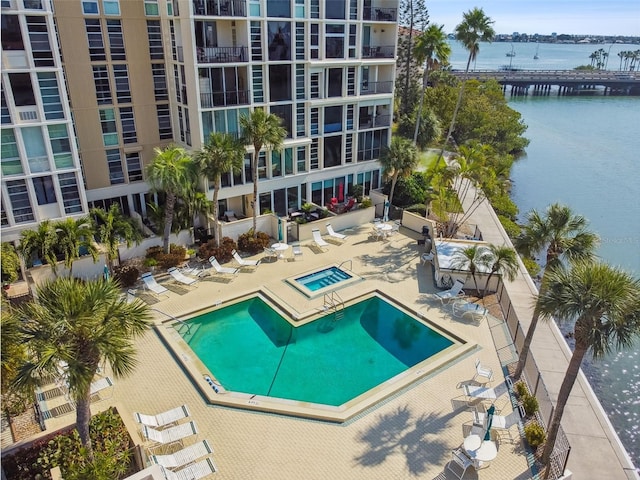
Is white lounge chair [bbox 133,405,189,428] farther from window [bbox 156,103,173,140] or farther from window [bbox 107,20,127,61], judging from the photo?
window [bbox 107,20,127,61]

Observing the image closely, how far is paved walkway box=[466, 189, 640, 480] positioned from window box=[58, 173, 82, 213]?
19898 millimetres

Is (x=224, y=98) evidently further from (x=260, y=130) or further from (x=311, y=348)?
(x=311, y=348)

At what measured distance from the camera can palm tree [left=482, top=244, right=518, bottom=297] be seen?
67.3 ft

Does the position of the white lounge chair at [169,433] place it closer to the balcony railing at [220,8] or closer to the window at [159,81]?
the balcony railing at [220,8]

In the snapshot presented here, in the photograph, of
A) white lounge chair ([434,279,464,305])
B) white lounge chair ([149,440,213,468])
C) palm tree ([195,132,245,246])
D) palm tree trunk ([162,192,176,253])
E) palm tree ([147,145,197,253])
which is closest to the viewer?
white lounge chair ([149,440,213,468])

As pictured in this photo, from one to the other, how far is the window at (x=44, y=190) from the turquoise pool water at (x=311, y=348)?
8.94 m

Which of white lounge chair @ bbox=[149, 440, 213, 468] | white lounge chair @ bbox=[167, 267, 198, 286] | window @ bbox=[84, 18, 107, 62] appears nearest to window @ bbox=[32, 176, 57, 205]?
white lounge chair @ bbox=[167, 267, 198, 286]

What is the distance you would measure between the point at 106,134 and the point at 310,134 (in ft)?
37.1

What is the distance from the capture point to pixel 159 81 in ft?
86.1

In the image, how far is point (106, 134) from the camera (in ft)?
83.7

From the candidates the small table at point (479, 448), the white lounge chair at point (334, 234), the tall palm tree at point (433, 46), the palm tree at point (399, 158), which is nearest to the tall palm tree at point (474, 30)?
the tall palm tree at point (433, 46)

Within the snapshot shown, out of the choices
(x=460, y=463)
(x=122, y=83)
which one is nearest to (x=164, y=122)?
(x=122, y=83)

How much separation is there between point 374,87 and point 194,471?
25373mm

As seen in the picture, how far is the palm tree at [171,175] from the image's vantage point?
2097 centimetres
